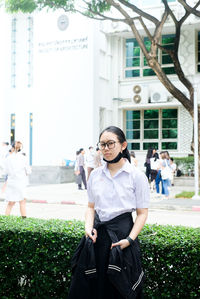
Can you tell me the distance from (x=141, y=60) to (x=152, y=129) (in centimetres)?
428

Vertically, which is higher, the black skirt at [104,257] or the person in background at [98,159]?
the person in background at [98,159]

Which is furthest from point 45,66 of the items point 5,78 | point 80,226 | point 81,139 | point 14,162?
point 80,226

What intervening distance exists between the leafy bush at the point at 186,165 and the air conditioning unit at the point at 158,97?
397 cm

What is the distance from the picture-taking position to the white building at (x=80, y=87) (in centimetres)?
2288

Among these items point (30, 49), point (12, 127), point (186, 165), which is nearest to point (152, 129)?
point (186, 165)

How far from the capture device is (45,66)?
23.7 metres

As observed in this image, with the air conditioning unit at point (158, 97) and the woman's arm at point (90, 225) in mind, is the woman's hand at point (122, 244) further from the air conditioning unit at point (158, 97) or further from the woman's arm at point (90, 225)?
the air conditioning unit at point (158, 97)

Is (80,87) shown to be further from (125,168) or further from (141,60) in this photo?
(125,168)

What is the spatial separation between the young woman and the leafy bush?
18.2m

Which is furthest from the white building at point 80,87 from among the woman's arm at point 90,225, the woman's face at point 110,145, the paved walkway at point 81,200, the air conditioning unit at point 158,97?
the woman's face at point 110,145

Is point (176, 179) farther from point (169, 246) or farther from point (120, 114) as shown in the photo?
point (169, 246)

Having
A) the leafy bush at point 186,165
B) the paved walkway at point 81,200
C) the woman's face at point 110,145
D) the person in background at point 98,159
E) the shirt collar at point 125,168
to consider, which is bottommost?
the paved walkway at point 81,200

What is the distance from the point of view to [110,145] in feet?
9.75

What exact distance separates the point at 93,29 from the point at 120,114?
5.36m
